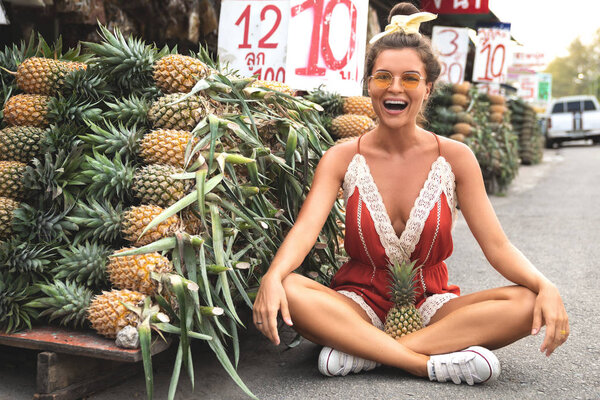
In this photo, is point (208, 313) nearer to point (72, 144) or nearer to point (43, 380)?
point (43, 380)

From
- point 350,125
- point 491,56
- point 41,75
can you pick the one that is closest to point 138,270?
point 41,75

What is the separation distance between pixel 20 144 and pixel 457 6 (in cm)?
724

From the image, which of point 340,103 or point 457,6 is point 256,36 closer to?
point 340,103

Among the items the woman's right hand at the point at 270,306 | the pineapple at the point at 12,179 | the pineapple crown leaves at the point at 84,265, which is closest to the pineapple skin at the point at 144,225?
the pineapple crown leaves at the point at 84,265

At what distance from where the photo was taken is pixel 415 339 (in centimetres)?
276

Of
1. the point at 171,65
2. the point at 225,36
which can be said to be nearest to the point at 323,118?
the point at 225,36

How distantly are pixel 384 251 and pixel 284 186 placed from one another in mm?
612

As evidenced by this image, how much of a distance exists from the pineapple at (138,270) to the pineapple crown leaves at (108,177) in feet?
1.02

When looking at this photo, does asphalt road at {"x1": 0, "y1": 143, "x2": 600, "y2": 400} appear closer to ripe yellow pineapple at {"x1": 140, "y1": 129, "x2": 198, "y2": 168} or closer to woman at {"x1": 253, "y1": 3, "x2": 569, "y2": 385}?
woman at {"x1": 253, "y1": 3, "x2": 569, "y2": 385}

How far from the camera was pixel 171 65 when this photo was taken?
3.13 m

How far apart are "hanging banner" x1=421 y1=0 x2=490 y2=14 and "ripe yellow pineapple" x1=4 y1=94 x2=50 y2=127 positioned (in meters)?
6.64

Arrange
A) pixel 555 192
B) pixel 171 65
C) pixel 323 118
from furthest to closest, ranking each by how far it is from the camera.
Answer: pixel 555 192, pixel 323 118, pixel 171 65

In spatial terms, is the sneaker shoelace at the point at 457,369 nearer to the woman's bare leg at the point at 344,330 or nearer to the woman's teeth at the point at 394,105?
the woman's bare leg at the point at 344,330

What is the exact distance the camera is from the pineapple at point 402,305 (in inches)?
113
